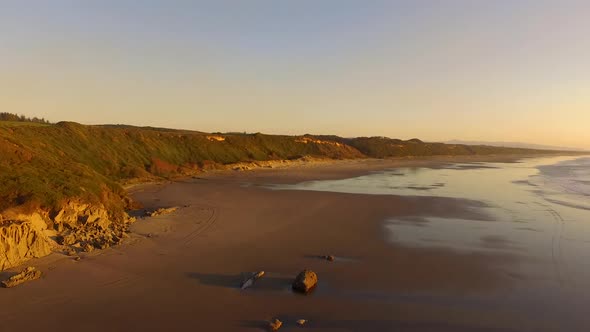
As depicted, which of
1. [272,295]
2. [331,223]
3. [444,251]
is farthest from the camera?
[331,223]

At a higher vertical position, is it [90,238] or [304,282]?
[90,238]

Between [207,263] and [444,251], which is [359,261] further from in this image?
[207,263]

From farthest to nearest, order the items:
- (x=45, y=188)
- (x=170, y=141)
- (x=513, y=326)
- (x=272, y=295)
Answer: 1. (x=170, y=141)
2. (x=45, y=188)
3. (x=272, y=295)
4. (x=513, y=326)

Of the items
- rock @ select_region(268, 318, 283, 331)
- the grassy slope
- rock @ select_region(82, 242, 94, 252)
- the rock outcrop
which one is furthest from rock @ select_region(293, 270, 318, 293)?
the grassy slope

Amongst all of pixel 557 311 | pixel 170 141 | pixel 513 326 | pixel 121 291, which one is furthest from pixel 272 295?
pixel 170 141

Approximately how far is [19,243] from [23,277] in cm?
180

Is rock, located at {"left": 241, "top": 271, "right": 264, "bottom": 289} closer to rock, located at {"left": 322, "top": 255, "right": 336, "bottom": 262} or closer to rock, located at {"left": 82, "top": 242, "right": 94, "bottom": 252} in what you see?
rock, located at {"left": 322, "top": 255, "right": 336, "bottom": 262}

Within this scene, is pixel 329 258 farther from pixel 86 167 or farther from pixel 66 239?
pixel 86 167

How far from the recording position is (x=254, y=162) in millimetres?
62406

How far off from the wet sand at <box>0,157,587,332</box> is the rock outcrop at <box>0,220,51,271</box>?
0.50 meters

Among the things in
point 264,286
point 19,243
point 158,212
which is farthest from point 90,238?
point 264,286

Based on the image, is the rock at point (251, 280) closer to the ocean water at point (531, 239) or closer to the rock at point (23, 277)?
the rock at point (23, 277)

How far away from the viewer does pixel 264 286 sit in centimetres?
1106

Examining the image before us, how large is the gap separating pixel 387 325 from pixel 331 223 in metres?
11.2
